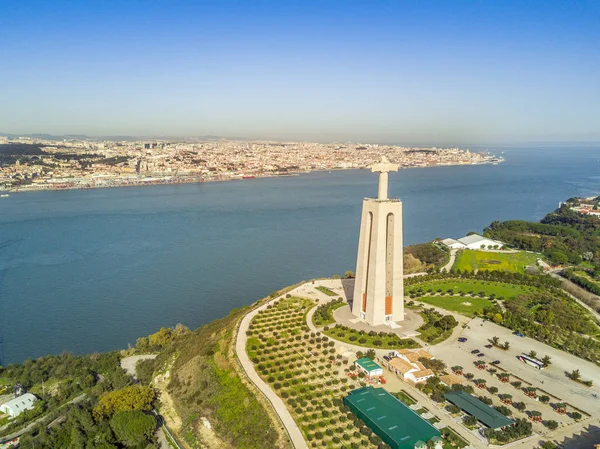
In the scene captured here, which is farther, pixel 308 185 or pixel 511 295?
pixel 308 185

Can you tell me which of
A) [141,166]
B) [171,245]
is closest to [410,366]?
Result: [171,245]

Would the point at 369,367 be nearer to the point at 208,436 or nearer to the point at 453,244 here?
the point at 208,436

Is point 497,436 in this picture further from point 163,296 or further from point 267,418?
point 163,296

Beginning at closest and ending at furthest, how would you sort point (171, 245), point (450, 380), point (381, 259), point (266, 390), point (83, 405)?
point (266, 390)
point (450, 380)
point (83, 405)
point (381, 259)
point (171, 245)

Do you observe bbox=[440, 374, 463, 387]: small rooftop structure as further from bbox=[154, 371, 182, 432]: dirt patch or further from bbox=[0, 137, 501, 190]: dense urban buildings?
bbox=[0, 137, 501, 190]: dense urban buildings

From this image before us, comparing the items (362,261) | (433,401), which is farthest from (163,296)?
(433,401)

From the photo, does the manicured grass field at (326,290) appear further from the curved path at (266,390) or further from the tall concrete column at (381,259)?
the curved path at (266,390)
